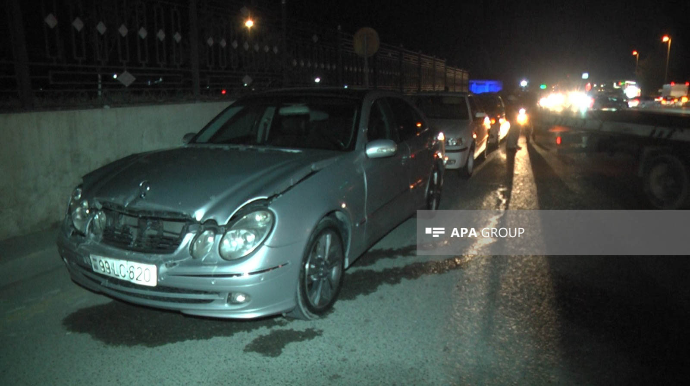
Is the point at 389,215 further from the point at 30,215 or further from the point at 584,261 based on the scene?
the point at 30,215

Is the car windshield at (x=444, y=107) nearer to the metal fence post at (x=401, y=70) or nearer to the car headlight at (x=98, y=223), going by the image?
the car headlight at (x=98, y=223)

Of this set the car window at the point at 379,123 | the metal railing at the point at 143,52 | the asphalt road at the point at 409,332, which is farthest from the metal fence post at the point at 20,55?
the car window at the point at 379,123

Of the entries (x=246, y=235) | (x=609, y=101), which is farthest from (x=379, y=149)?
(x=609, y=101)

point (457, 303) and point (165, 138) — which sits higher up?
point (165, 138)

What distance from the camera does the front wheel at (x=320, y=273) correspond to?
3.90 metres

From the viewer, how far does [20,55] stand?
6277 mm

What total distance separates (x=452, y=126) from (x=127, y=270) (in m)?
7.50

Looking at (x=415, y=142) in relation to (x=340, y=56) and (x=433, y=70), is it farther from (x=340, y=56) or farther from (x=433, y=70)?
(x=433, y=70)

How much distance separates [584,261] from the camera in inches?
218

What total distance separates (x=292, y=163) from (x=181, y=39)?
18.6ft

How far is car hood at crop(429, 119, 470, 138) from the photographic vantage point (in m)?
9.91

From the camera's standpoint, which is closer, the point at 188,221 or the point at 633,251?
the point at 188,221

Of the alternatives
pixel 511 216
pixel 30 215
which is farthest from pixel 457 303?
pixel 30 215

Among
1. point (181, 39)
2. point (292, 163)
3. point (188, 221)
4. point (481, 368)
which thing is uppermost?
point (181, 39)
